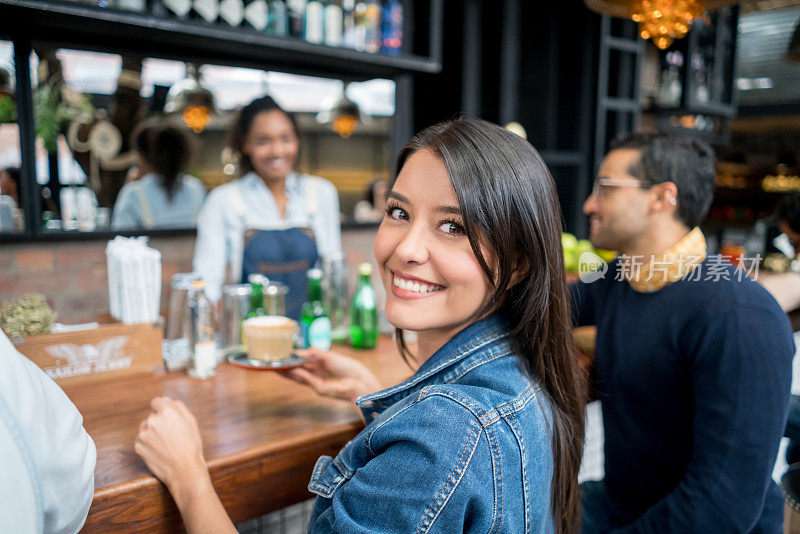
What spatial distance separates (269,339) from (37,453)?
78 cm

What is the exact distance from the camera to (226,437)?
117 cm

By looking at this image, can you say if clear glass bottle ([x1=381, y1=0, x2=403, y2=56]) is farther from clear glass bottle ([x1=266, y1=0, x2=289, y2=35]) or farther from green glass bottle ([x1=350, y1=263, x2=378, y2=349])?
green glass bottle ([x1=350, y1=263, x2=378, y2=349])

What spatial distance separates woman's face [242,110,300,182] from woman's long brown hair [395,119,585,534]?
1.89 m

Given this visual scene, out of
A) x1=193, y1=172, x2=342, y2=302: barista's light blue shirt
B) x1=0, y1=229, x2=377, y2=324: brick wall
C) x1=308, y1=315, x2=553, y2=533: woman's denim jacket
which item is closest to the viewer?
x1=308, y1=315, x2=553, y2=533: woman's denim jacket

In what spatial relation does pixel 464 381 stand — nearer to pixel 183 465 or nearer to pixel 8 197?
pixel 183 465

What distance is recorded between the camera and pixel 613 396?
154cm

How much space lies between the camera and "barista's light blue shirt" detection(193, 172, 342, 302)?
2.76 meters

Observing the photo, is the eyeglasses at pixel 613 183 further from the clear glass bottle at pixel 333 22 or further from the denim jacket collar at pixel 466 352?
the clear glass bottle at pixel 333 22

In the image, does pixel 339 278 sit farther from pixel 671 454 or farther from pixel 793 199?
pixel 793 199

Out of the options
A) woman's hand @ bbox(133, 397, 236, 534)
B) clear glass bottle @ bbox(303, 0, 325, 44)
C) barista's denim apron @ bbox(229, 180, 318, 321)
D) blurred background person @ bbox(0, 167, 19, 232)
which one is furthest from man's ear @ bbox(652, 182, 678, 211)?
blurred background person @ bbox(0, 167, 19, 232)

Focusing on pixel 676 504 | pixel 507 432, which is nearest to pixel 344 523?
pixel 507 432

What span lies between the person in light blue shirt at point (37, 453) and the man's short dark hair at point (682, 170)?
158 centimetres

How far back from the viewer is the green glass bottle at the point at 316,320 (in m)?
1.75

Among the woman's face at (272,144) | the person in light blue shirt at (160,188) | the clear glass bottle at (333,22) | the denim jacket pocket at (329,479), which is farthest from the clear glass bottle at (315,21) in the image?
the denim jacket pocket at (329,479)
